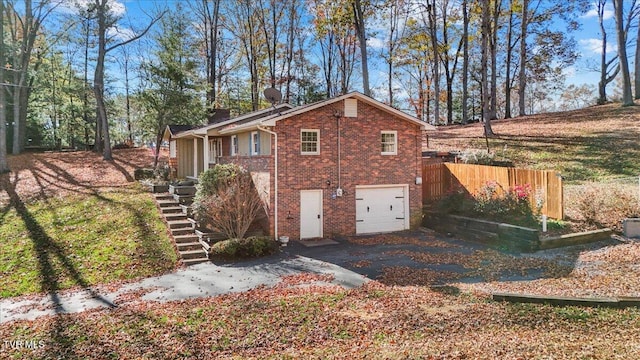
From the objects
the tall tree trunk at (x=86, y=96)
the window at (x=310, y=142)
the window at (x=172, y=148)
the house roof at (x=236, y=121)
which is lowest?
the window at (x=310, y=142)

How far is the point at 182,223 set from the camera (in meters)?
14.7

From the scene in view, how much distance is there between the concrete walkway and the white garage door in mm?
4328

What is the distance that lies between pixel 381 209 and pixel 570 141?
13189 millimetres

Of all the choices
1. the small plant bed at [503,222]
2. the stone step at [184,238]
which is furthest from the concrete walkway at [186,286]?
the small plant bed at [503,222]

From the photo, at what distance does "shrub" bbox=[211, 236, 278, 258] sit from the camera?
40.8ft

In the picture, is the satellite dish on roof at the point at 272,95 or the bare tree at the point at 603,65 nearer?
the satellite dish on roof at the point at 272,95

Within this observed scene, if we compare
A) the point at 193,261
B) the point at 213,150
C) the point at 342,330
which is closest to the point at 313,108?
the point at 193,261

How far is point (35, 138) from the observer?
36688 millimetres

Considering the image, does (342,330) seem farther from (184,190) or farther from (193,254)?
(184,190)

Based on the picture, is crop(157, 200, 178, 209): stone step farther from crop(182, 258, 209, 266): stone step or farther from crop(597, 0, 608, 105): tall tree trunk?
crop(597, 0, 608, 105): tall tree trunk

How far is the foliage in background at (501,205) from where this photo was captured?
13.7 metres

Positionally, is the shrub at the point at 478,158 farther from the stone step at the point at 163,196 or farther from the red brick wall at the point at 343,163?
the stone step at the point at 163,196

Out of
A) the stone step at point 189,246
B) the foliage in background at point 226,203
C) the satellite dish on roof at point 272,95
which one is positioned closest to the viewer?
the stone step at point 189,246

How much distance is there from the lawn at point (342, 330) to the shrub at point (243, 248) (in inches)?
142
